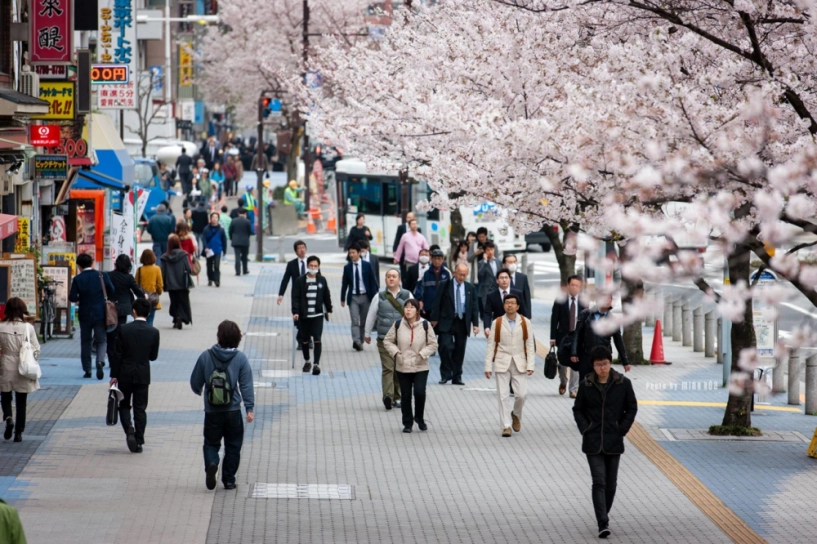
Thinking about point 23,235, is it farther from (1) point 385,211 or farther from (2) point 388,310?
(1) point 385,211

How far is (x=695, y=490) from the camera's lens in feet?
42.5

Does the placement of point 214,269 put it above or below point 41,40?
below

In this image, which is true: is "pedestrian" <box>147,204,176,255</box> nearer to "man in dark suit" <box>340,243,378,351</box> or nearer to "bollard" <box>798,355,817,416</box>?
"man in dark suit" <box>340,243,378,351</box>

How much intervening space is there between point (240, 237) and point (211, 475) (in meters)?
21.9

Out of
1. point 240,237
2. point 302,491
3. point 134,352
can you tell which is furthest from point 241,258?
point 302,491

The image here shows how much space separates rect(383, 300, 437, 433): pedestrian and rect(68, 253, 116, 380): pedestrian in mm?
4869

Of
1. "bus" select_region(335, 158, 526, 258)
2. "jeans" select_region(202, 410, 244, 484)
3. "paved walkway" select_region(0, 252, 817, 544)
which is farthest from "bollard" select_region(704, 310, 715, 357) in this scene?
"bus" select_region(335, 158, 526, 258)

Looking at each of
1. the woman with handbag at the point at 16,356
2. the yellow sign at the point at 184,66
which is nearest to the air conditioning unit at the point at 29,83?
the woman with handbag at the point at 16,356

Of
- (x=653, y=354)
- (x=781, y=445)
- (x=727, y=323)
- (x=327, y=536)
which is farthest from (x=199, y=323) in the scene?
(x=327, y=536)

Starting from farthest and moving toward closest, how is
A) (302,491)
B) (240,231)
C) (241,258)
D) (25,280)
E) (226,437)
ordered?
(241,258), (240,231), (25,280), (302,491), (226,437)

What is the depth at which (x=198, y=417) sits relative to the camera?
1616cm

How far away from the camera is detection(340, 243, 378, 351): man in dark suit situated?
2155 cm

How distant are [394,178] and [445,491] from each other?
87.8 feet

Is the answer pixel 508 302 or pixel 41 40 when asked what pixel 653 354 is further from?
pixel 41 40
